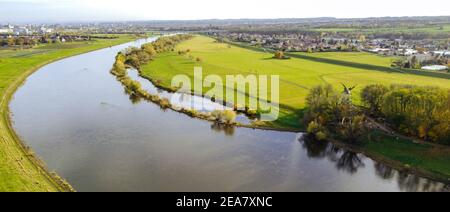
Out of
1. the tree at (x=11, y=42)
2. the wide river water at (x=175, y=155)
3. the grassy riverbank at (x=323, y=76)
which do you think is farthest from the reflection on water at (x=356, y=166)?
the tree at (x=11, y=42)

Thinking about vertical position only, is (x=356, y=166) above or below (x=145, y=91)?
below

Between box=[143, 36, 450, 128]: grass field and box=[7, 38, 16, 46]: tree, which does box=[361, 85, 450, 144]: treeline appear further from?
box=[7, 38, 16, 46]: tree

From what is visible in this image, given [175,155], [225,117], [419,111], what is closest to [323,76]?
[225,117]

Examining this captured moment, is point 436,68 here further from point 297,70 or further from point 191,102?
point 191,102

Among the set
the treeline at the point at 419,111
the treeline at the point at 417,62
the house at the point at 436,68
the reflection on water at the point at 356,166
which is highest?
the treeline at the point at 417,62

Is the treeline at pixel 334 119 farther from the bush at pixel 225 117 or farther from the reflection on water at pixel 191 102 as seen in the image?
the bush at pixel 225 117
